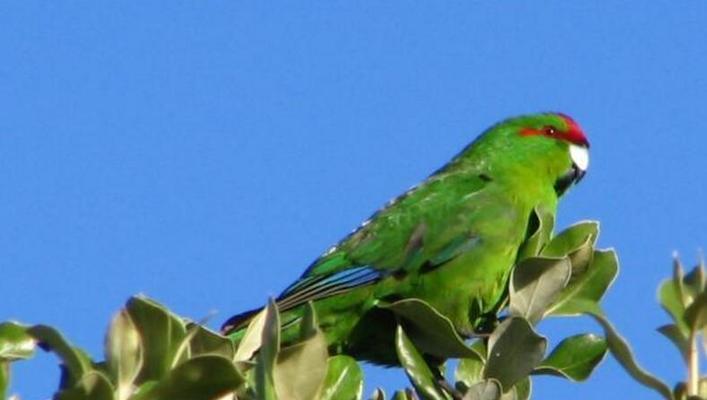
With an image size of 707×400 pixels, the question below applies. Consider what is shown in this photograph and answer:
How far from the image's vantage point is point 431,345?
2957 millimetres

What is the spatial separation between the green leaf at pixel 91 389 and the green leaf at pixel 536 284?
41.8 inches

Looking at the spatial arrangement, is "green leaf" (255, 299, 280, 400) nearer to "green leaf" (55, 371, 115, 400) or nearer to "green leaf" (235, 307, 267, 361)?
"green leaf" (55, 371, 115, 400)

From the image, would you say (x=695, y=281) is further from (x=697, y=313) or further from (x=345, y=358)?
(x=345, y=358)

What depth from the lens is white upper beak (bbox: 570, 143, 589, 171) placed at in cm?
588

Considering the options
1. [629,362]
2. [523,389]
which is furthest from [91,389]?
[523,389]

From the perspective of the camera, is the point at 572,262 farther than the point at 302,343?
Yes

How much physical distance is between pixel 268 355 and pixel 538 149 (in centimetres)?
380

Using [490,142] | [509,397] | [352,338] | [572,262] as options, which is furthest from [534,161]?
[509,397]

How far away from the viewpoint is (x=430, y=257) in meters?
5.03

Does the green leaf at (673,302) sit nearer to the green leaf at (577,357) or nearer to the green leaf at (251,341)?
the green leaf at (577,357)

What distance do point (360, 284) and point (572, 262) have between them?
2.04 m

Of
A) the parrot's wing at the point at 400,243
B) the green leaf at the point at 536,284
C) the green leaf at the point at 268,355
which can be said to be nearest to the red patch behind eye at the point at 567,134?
the parrot's wing at the point at 400,243

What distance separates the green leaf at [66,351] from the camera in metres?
2.08

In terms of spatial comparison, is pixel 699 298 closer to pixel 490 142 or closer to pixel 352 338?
pixel 352 338
